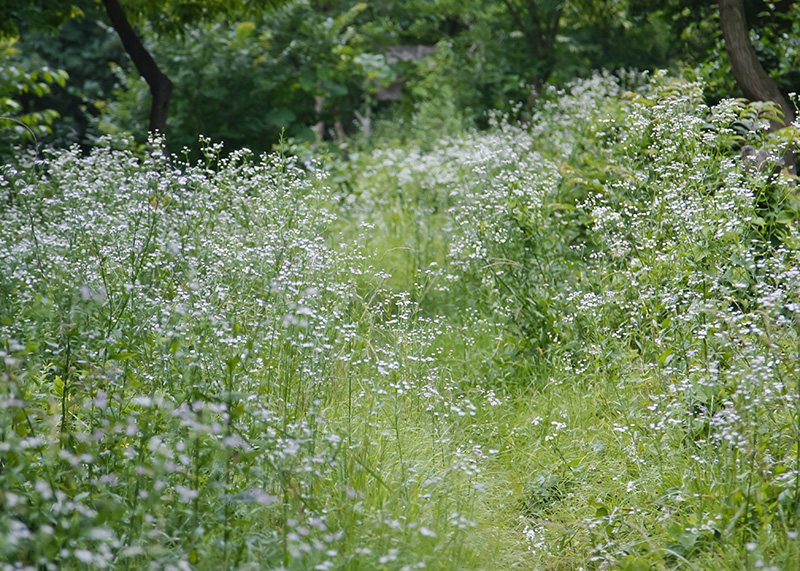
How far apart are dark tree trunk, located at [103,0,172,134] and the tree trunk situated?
5.50m

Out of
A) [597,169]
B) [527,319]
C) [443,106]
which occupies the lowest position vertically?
[527,319]

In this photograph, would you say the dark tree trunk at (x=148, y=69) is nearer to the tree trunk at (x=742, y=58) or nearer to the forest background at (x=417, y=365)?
the forest background at (x=417, y=365)

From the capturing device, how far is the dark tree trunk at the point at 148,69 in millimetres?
7113

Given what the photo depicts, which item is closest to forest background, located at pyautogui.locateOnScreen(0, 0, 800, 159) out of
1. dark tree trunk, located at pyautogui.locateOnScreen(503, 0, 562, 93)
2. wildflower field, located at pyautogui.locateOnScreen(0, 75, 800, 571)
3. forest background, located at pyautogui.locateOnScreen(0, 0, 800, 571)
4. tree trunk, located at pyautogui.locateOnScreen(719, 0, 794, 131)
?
dark tree trunk, located at pyautogui.locateOnScreen(503, 0, 562, 93)

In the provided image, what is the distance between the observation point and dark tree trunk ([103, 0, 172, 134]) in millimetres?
7113

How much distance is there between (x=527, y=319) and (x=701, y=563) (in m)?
2.18

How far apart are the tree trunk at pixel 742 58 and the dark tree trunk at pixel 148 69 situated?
550 cm

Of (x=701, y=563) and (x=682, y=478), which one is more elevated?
(x=682, y=478)

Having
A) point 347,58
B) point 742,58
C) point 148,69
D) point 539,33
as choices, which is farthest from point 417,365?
point 539,33

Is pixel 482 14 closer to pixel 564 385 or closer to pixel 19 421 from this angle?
pixel 564 385

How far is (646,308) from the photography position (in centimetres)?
377

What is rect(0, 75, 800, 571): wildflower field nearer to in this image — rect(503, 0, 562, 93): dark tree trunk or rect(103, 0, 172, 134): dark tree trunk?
rect(103, 0, 172, 134): dark tree trunk

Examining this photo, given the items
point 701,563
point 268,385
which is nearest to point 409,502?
point 268,385

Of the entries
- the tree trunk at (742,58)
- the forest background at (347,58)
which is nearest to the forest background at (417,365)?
the tree trunk at (742,58)
